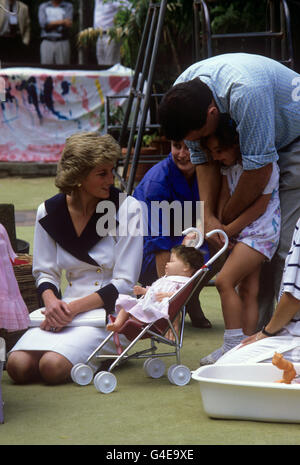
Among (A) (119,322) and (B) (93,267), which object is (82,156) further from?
(A) (119,322)

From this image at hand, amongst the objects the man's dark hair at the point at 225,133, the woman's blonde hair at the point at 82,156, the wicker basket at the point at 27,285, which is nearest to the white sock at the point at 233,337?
the man's dark hair at the point at 225,133

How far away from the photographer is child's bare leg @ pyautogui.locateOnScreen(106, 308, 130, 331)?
351 cm

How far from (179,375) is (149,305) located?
0.34 meters

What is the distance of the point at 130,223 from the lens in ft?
12.7

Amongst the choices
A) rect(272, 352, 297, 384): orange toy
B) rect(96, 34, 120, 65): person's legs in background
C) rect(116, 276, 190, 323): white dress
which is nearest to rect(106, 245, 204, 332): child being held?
rect(116, 276, 190, 323): white dress

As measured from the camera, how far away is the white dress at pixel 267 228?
378 cm

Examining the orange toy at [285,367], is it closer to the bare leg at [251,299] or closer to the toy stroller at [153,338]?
the toy stroller at [153,338]

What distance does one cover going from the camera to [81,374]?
140 inches

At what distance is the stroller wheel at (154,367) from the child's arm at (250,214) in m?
0.69

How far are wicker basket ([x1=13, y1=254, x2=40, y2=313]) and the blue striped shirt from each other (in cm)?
131

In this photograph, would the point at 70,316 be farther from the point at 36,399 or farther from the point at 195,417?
the point at 195,417

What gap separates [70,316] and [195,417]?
2.84 ft

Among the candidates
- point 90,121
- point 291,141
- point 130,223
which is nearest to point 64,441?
point 130,223
